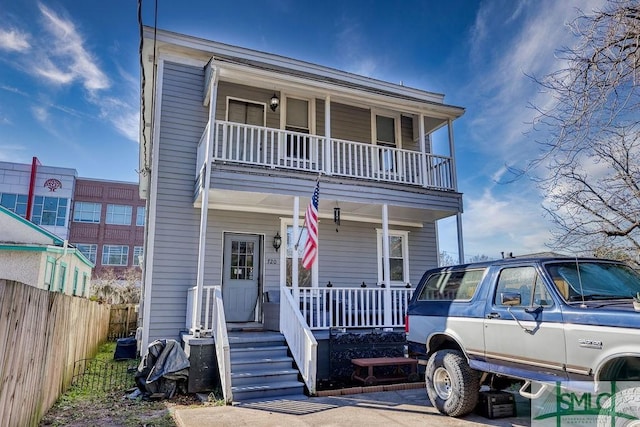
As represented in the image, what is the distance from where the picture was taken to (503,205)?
33.2 ft

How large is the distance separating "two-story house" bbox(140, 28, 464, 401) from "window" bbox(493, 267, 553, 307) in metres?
3.64

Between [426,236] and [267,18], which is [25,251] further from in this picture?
[426,236]

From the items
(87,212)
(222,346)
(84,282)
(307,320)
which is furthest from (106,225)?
(222,346)

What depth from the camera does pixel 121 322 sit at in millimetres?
15805

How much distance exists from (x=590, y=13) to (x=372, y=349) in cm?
657

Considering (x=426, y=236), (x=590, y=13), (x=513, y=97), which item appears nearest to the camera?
(x=590, y=13)

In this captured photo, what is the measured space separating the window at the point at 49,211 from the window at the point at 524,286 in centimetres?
4233

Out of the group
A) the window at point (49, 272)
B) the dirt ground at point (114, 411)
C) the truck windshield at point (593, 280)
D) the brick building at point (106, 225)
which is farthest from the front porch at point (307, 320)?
the brick building at point (106, 225)

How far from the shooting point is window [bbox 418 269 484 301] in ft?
18.3

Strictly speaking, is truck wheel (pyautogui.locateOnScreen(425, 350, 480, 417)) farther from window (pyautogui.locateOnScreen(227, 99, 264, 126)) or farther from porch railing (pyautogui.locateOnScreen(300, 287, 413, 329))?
window (pyautogui.locateOnScreen(227, 99, 264, 126))

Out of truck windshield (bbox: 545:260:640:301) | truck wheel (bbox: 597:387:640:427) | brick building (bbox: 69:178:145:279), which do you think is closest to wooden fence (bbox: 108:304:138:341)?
truck windshield (bbox: 545:260:640:301)

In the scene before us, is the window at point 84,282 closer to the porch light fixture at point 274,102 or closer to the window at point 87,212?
the porch light fixture at point 274,102

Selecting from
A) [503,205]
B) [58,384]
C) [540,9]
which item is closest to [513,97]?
[540,9]

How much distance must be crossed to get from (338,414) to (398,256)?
6.77m
